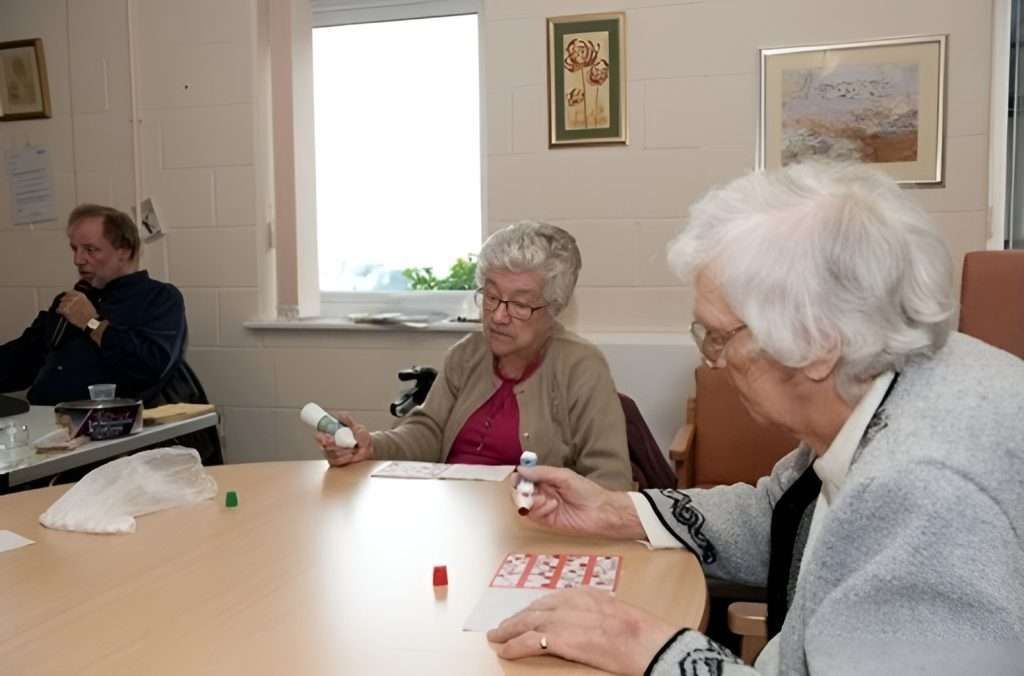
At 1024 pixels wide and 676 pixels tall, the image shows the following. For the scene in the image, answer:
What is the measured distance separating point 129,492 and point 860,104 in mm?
2458

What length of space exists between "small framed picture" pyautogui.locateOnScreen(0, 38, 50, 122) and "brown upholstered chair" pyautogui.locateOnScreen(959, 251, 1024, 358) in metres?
3.58

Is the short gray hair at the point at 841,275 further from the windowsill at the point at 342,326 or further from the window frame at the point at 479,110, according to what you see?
the window frame at the point at 479,110

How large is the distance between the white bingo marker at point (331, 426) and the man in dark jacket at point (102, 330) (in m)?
1.34

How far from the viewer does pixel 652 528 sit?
5.05 feet

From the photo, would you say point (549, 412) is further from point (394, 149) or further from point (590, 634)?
point (394, 149)

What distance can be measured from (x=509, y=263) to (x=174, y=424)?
108 centimetres

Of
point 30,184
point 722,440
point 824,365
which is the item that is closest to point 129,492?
point 824,365

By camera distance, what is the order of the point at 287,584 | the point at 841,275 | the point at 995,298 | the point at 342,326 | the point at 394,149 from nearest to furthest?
the point at 841,275, the point at 287,584, the point at 995,298, the point at 342,326, the point at 394,149

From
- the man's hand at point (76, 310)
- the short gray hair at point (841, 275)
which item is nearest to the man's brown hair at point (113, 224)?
the man's hand at point (76, 310)

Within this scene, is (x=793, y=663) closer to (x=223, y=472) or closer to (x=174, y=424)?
(x=223, y=472)

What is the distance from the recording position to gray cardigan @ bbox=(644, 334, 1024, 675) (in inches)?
34.6

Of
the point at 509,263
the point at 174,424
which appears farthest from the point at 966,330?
the point at 174,424

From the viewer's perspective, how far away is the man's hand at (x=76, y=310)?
315 centimetres

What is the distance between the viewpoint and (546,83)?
328cm
